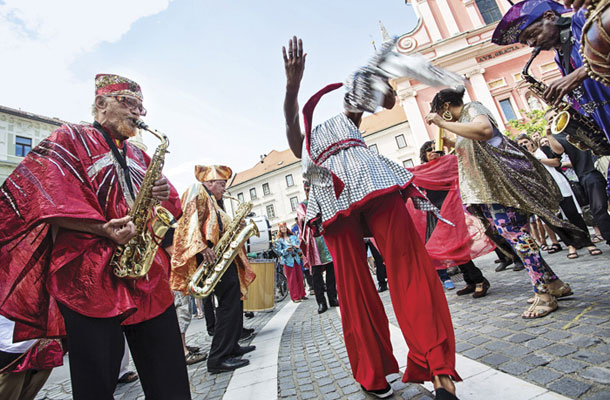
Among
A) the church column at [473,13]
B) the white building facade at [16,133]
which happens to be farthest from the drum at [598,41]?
the white building facade at [16,133]

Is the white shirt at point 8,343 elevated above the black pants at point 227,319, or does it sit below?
above

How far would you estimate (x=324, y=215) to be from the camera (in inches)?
74.7

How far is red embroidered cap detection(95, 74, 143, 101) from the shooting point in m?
1.85

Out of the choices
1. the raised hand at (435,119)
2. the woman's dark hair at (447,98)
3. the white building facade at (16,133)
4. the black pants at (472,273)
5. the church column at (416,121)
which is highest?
the white building facade at (16,133)

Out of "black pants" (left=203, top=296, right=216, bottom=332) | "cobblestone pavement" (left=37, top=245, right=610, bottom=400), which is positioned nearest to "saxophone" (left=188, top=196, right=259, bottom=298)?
"cobblestone pavement" (left=37, top=245, right=610, bottom=400)

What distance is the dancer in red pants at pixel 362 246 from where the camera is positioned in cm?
165

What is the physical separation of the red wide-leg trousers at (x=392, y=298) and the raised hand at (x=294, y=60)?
35.4 inches

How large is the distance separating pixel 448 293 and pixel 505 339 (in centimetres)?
248

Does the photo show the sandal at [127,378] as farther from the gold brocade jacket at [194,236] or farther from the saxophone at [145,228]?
the saxophone at [145,228]

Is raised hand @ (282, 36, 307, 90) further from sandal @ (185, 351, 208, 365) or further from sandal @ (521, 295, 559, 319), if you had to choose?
sandal @ (185, 351, 208, 365)

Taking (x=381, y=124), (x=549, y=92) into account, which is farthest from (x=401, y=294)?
(x=381, y=124)

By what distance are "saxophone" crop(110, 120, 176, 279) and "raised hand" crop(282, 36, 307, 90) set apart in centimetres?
97

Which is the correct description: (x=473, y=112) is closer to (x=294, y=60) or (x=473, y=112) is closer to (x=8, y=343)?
(x=294, y=60)

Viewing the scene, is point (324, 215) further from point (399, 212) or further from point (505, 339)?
point (505, 339)
